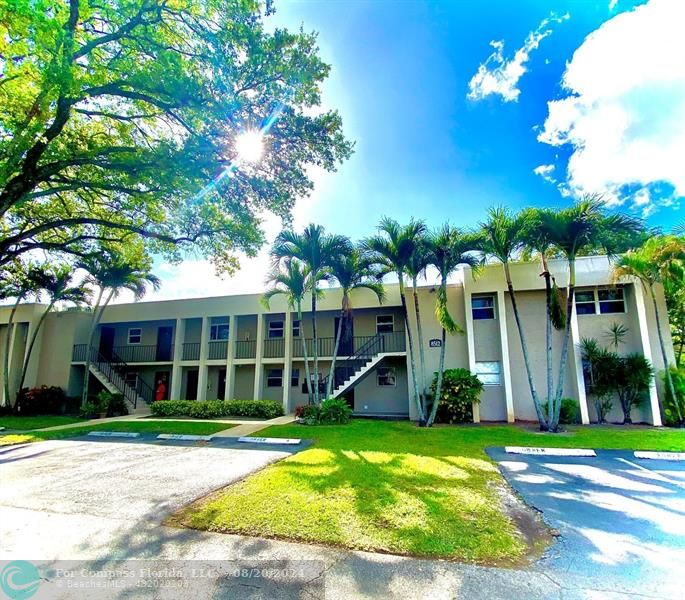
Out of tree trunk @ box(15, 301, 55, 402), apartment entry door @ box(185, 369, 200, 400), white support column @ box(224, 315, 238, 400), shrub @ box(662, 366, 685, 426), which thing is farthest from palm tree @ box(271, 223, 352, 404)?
tree trunk @ box(15, 301, 55, 402)

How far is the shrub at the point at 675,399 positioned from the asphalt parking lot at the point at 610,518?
6252 mm

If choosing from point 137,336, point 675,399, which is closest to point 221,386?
point 137,336

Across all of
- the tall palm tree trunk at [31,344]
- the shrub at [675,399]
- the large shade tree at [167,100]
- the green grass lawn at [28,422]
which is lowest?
the green grass lawn at [28,422]

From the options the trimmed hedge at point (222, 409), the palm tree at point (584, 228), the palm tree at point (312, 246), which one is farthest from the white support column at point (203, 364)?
the palm tree at point (584, 228)

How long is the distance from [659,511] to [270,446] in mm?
8451

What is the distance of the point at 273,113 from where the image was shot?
8500mm

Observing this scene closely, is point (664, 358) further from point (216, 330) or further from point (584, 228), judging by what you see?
point (216, 330)

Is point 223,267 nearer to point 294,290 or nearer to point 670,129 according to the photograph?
point 294,290

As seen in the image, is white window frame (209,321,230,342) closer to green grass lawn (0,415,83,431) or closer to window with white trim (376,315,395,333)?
green grass lawn (0,415,83,431)

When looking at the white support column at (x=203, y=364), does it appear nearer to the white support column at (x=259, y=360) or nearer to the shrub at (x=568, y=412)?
the white support column at (x=259, y=360)

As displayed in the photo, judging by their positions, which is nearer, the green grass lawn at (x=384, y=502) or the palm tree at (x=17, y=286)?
the green grass lawn at (x=384, y=502)

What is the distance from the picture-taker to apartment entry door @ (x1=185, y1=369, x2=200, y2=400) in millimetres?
21141

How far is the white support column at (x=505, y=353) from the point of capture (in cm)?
1407

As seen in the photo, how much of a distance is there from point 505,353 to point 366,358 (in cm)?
581
